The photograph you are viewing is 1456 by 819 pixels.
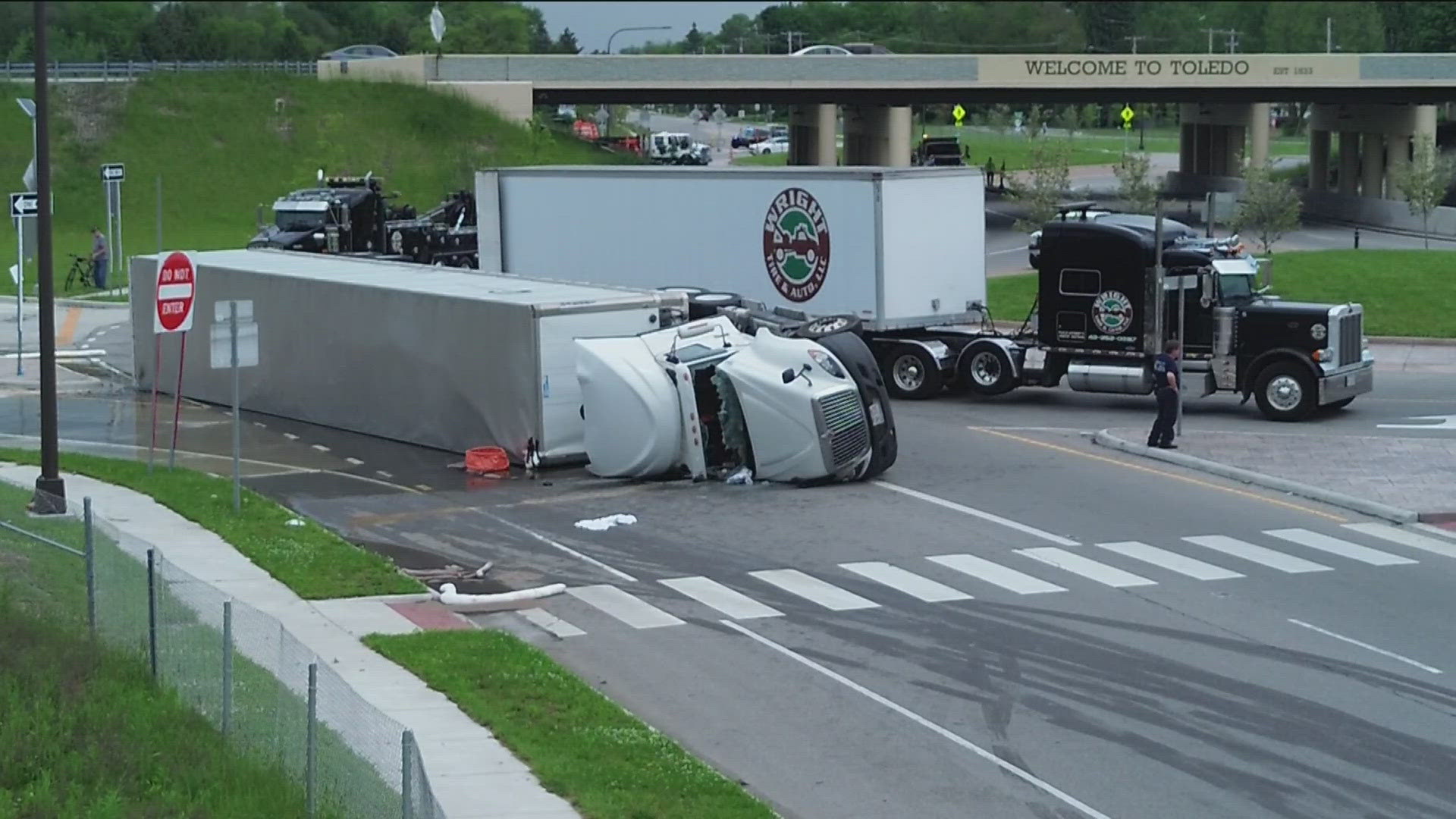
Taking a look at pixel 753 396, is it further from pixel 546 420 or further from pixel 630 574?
pixel 630 574

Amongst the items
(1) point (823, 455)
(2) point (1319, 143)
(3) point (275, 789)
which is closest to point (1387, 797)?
(3) point (275, 789)

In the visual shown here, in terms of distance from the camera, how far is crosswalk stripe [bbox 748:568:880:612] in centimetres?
1783

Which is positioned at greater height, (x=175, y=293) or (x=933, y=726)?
(x=175, y=293)

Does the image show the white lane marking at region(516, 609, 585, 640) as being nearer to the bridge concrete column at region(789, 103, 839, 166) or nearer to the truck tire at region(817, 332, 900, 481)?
the truck tire at region(817, 332, 900, 481)

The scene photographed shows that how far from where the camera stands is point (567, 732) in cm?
1348

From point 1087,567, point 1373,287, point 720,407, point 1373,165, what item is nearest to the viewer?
point 1087,567

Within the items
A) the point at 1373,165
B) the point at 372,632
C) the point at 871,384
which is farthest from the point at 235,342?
the point at 1373,165

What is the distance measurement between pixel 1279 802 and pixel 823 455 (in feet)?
38.4

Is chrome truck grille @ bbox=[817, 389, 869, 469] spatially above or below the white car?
below

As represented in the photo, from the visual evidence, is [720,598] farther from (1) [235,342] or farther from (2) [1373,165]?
(2) [1373,165]

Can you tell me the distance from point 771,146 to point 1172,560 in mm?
95285

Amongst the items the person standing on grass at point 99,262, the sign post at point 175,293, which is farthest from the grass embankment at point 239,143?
the sign post at point 175,293

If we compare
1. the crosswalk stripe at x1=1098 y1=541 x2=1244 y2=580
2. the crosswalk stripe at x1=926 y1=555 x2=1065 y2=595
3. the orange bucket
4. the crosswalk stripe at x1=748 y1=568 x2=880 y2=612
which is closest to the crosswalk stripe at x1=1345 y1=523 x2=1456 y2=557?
the crosswalk stripe at x1=1098 y1=541 x2=1244 y2=580

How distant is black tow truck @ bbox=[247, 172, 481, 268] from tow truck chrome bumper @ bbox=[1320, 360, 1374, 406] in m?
25.4
